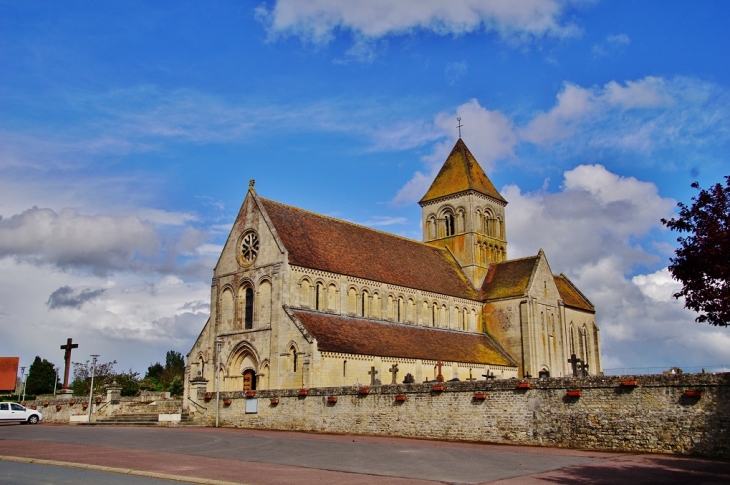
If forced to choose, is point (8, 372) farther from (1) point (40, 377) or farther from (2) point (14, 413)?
(2) point (14, 413)

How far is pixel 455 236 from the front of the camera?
209ft

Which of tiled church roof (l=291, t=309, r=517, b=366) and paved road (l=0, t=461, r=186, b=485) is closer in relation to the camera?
paved road (l=0, t=461, r=186, b=485)

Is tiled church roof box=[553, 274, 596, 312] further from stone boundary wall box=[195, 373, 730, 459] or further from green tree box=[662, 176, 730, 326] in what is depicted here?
green tree box=[662, 176, 730, 326]

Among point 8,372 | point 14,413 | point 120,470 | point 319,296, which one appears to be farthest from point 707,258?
point 8,372

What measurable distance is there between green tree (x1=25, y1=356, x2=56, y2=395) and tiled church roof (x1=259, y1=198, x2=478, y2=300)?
52.0 meters

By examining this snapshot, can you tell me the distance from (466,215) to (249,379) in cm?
2809

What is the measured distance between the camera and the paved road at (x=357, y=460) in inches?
629

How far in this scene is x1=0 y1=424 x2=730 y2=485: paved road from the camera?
15977 millimetres

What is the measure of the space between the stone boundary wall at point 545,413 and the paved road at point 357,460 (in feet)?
3.59

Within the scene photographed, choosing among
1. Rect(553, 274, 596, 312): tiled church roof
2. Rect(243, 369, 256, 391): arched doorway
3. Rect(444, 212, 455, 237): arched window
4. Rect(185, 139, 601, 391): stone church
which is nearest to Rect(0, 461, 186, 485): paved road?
Answer: Rect(185, 139, 601, 391): stone church

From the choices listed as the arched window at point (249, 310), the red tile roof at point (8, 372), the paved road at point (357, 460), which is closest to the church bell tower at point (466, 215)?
the arched window at point (249, 310)

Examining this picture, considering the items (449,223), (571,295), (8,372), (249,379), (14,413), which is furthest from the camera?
(8,372)

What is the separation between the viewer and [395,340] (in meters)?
45.7

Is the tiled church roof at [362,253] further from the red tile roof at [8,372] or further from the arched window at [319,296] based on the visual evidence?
the red tile roof at [8,372]
